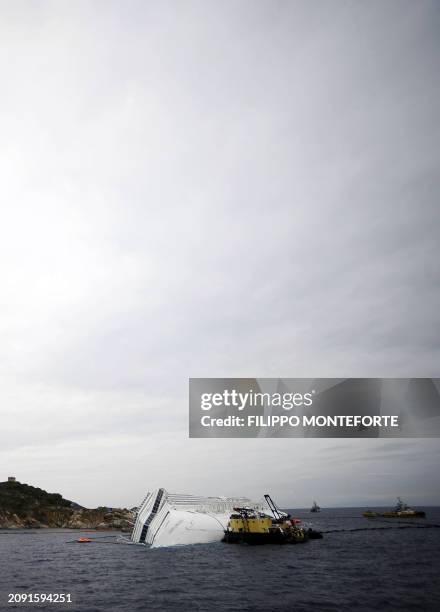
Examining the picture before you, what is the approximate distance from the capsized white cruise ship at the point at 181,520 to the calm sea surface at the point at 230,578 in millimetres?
2369

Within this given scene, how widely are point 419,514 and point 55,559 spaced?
168 metres

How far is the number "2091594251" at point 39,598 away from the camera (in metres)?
36.2

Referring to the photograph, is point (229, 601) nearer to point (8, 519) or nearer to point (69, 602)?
point (69, 602)

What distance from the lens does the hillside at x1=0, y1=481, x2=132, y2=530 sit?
503 ft

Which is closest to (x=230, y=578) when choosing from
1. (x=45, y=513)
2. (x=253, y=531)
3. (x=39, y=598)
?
(x=39, y=598)

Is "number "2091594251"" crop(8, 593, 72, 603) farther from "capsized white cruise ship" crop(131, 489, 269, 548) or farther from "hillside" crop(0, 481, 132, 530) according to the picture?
"hillside" crop(0, 481, 132, 530)

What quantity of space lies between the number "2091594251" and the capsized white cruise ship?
3386 centimetres

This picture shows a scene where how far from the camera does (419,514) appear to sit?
7338 inches

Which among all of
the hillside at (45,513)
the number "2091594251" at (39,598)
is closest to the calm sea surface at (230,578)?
the number "2091594251" at (39,598)

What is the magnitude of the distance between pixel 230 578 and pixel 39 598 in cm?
1874

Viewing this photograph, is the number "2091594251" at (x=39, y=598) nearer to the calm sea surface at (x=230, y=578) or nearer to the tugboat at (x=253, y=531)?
the calm sea surface at (x=230, y=578)

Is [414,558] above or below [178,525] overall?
below

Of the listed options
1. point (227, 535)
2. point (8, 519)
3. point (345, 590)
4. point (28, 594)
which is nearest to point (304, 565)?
point (345, 590)

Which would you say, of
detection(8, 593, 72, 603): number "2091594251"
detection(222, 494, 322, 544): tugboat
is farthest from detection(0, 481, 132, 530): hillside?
detection(8, 593, 72, 603): number "2091594251"
